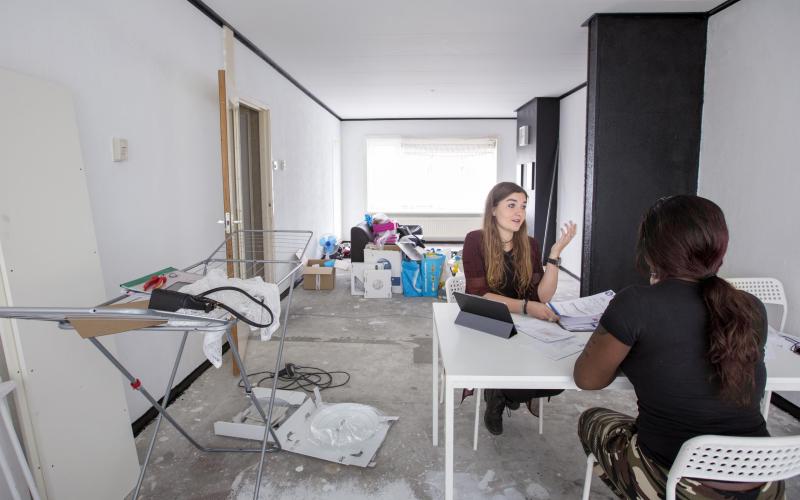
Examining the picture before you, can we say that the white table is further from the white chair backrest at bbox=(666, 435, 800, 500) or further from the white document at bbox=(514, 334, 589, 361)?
the white chair backrest at bbox=(666, 435, 800, 500)

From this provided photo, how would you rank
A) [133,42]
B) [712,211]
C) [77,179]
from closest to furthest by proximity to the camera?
[712,211]
[77,179]
[133,42]

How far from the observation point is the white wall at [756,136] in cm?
273

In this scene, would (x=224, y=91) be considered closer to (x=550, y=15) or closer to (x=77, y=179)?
(x=77, y=179)

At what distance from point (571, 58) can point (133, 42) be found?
4082 millimetres

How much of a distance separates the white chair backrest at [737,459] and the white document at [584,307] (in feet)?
2.87

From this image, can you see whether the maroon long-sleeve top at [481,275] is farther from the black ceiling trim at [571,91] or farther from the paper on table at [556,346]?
the black ceiling trim at [571,91]

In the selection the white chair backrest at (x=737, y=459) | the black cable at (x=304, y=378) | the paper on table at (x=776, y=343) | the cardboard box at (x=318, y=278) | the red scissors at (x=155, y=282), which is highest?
the red scissors at (x=155, y=282)

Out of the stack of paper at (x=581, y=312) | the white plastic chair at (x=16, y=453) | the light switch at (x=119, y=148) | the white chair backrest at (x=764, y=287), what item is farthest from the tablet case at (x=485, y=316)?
the light switch at (x=119, y=148)

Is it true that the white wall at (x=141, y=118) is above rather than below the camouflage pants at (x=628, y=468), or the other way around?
above

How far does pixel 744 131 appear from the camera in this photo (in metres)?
3.10

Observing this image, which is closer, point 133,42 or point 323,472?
point 323,472

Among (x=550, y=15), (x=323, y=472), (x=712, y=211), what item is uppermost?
(x=550, y=15)

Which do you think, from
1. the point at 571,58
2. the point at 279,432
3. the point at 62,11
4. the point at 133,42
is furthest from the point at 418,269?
the point at 62,11

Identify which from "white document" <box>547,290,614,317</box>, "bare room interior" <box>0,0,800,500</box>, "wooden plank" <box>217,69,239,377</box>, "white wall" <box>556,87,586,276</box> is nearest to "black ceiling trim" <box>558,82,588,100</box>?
"white wall" <box>556,87,586,276</box>
